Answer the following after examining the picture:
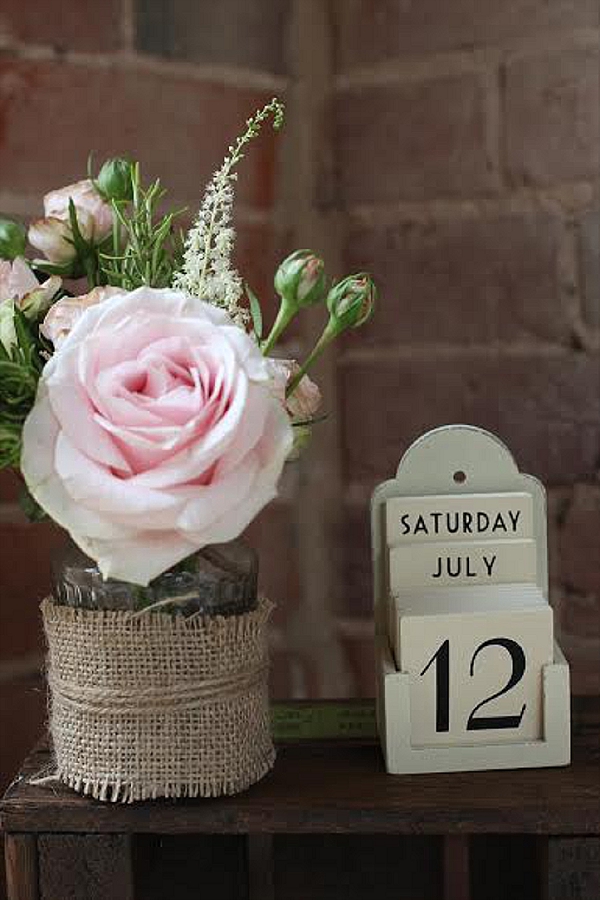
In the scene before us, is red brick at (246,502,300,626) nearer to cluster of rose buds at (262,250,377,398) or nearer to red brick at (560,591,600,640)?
red brick at (560,591,600,640)

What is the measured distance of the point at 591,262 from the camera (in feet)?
3.77

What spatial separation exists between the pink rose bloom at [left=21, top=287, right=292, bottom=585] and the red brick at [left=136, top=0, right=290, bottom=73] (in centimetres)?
50

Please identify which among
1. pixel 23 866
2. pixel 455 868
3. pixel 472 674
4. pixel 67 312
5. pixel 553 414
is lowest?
pixel 455 868

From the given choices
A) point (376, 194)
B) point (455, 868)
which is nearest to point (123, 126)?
point (376, 194)

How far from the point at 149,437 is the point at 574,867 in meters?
0.39

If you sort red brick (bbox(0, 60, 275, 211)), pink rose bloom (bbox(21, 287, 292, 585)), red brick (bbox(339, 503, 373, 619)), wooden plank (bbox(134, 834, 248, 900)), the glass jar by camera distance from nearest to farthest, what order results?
pink rose bloom (bbox(21, 287, 292, 585)) → the glass jar → wooden plank (bbox(134, 834, 248, 900)) → red brick (bbox(0, 60, 275, 211)) → red brick (bbox(339, 503, 373, 619))

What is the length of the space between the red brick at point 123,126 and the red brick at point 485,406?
217 millimetres

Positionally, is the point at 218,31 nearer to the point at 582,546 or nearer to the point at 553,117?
the point at 553,117

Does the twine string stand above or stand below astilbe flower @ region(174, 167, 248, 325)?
below

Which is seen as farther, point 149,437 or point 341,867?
point 341,867

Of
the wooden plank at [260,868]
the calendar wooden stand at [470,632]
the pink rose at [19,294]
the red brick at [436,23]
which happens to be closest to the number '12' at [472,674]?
the calendar wooden stand at [470,632]

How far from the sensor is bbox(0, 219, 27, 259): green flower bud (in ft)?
2.82

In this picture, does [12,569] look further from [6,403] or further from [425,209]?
[425,209]

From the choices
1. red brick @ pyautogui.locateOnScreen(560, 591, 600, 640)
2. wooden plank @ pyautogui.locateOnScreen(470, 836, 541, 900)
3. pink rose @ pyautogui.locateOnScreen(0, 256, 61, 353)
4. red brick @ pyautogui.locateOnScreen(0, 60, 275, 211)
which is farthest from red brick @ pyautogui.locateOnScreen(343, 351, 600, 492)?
pink rose @ pyautogui.locateOnScreen(0, 256, 61, 353)
